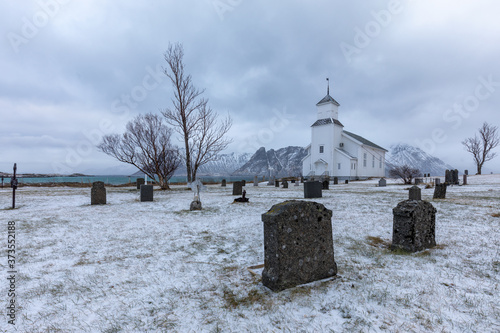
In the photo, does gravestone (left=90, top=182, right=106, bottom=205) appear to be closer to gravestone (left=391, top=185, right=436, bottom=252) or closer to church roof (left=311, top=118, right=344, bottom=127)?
gravestone (left=391, top=185, right=436, bottom=252)

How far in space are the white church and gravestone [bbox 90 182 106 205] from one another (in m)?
35.8

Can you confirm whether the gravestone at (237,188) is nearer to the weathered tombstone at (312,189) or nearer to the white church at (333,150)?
the weathered tombstone at (312,189)

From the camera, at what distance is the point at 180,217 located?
8.81 metres

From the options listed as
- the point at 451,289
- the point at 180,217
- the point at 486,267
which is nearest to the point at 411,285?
the point at 451,289

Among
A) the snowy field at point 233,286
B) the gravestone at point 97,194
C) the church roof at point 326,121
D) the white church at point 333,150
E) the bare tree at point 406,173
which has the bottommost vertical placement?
the snowy field at point 233,286

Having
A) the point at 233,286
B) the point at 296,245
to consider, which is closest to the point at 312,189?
the point at 296,245

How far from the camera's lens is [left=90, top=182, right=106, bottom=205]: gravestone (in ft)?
40.9

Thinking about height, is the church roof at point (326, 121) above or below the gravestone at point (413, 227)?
above

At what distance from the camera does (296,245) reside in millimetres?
3469

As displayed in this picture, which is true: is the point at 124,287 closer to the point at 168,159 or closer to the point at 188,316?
the point at 188,316

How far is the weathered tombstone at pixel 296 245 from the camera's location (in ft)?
A: 10.9

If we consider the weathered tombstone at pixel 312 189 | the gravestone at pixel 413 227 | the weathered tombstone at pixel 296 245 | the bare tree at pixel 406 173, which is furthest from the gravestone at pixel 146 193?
the bare tree at pixel 406 173

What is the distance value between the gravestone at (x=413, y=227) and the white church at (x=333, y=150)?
3919cm

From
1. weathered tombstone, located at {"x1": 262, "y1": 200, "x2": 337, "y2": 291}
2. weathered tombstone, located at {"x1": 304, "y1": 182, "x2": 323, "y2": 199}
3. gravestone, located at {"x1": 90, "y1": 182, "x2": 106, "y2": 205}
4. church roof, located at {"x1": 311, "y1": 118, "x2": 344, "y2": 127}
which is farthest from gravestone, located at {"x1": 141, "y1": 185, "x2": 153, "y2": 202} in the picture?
church roof, located at {"x1": 311, "y1": 118, "x2": 344, "y2": 127}
